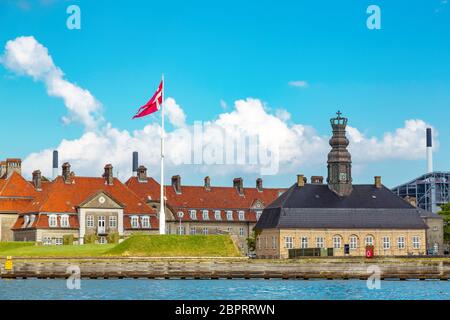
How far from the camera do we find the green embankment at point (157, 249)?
271 feet

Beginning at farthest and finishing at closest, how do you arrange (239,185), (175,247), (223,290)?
1. (239,185)
2. (175,247)
3. (223,290)

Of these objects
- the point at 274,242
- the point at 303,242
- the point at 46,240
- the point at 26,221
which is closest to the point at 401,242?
the point at 303,242

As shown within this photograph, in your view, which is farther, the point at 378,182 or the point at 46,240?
the point at 378,182

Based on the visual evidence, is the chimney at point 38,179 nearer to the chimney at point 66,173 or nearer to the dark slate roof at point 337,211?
the chimney at point 66,173

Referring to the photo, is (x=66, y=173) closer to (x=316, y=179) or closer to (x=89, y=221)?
(x=89, y=221)

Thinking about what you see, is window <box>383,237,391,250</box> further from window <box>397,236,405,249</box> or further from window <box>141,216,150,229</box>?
window <box>141,216,150,229</box>

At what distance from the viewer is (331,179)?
118 m

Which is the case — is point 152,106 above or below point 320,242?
above

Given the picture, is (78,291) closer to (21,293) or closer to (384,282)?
(21,293)

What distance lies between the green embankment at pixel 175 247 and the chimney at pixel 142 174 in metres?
44.2

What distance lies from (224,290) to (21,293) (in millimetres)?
12340

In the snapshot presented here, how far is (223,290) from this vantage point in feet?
193

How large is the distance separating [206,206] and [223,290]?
2821 inches

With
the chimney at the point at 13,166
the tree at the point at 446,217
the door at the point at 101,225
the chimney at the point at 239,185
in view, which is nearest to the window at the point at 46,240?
the door at the point at 101,225
